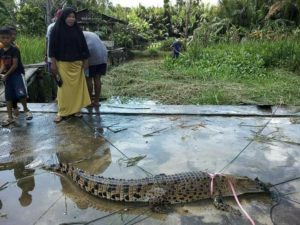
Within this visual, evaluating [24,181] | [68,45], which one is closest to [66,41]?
[68,45]

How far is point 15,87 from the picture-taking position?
6680 millimetres

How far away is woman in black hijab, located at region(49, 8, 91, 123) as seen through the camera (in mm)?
6289

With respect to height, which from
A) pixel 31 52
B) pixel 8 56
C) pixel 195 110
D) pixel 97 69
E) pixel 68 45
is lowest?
pixel 195 110

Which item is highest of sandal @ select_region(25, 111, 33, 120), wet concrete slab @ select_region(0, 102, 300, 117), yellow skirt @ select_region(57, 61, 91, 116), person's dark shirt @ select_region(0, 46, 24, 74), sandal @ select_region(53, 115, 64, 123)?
person's dark shirt @ select_region(0, 46, 24, 74)

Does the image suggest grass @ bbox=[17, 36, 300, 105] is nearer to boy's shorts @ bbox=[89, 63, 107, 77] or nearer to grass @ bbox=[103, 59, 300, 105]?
grass @ bbox=[103, 59, 300, 105]

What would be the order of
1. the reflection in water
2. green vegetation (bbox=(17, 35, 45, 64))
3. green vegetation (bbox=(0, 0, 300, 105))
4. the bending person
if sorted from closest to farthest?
1. the reflection in water
2. the bending person
3. green vegetation (bbox=(0, 0, 300, 105))
4. green vegetation (bbox=(17, 35, 45, 64))

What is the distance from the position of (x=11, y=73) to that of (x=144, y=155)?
295 cm

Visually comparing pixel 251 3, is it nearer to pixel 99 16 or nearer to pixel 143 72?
pixel 99 16

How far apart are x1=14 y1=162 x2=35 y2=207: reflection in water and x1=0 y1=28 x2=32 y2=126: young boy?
1957mm

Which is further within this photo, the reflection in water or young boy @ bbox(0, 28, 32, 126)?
young boy @ bbox(0, 28, 32, 126)

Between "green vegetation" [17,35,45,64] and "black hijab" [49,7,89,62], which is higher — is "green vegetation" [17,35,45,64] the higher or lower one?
the lower one

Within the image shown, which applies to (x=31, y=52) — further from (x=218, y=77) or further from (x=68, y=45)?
(x=68, y=45)

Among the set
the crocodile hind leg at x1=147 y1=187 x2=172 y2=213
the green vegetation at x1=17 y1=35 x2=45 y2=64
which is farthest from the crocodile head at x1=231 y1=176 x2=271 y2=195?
the green vegetation at x1=17 y1=35 x2=45 y2=64

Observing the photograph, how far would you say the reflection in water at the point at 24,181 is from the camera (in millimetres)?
3974
